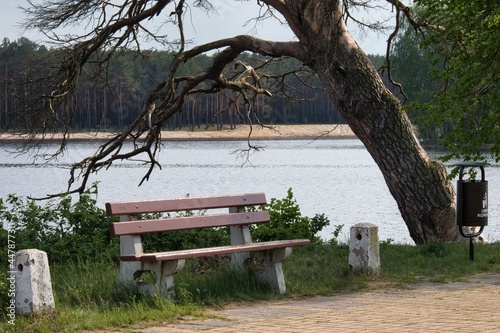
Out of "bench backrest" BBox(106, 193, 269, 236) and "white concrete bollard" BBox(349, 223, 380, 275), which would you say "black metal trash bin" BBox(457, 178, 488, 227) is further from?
"bench backrest" BBox(106, 193, 269, 236)

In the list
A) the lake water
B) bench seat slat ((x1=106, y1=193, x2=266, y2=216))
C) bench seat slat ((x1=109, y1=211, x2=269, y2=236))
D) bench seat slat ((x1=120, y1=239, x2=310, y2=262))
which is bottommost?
the lake water

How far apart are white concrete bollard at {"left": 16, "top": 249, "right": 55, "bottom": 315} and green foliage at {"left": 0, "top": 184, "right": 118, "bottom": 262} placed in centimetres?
406

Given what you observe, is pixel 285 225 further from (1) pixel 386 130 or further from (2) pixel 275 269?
(2) pixel 275 269

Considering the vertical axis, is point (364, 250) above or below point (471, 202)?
below

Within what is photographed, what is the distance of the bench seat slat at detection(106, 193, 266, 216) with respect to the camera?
8180mm

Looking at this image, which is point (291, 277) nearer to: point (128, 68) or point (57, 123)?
point (57, 123)

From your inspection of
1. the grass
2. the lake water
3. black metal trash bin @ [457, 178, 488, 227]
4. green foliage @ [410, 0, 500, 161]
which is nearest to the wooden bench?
the grass

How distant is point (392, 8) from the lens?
15320mm

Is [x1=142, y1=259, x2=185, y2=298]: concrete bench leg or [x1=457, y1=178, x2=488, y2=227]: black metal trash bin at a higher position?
[x1=457, y1=178, x2=488, y2=227]: black metal trash bin

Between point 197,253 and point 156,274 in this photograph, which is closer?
point 197,253

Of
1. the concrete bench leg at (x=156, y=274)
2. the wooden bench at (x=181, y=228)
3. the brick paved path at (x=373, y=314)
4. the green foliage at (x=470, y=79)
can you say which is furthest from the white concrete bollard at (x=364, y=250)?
the green foliage at (x=470, y=79)

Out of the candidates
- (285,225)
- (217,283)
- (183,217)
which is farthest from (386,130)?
(183,217)

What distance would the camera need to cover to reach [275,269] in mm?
8875

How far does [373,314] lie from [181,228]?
1.99 metres
